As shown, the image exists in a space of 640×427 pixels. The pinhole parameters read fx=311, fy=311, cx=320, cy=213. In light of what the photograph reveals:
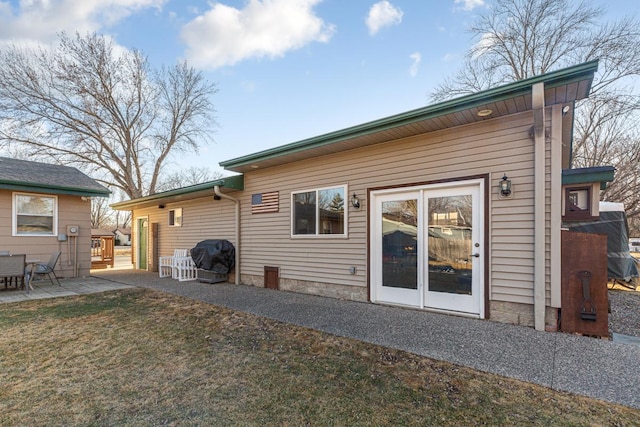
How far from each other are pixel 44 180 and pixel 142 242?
13.6 ft

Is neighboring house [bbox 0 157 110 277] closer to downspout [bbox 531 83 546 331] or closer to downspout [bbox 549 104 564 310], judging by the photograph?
downspout [bbox 531 83 546 331]

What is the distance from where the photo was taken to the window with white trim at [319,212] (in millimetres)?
5977

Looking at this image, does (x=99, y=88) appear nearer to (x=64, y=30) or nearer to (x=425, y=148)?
(x=64, y=30)

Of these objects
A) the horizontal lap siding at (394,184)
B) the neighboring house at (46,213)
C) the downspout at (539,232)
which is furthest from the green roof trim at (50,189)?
the downspout at (539,232)

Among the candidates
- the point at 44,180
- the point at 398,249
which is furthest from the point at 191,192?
the point at 398,249

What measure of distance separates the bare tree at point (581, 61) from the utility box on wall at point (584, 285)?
10.4 meters

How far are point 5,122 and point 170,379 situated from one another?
1889 centimetres

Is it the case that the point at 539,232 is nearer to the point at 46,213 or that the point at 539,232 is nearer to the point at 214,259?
the point at 214,259

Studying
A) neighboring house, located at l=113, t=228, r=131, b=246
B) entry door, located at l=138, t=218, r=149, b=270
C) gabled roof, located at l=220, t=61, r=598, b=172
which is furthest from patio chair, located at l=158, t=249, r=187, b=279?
neighboring house, located at l=113, t=228, r=131, b=246

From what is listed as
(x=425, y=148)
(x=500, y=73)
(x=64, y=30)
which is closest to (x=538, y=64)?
(x=500, y=73)

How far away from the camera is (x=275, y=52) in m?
9.95

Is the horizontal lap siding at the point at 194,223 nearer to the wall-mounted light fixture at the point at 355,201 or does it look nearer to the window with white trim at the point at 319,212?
the window with white trim at the point at 319,212

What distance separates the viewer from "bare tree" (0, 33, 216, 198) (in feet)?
48.2

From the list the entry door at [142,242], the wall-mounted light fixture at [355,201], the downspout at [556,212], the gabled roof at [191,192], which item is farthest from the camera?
the entry door at [142,242]
